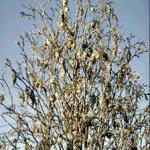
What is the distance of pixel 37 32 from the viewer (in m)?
7.20

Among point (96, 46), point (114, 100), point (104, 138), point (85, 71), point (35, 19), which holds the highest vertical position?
point (35, 19)

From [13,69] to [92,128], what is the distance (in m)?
1.72

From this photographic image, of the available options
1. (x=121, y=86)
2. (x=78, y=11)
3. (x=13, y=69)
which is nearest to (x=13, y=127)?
(x=13, y=69)

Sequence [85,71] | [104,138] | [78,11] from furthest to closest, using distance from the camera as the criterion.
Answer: [78,11] → [85,71] → [104,138]

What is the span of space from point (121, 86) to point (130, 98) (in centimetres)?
25

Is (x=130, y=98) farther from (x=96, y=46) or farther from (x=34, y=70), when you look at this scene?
(x=34, y=70)

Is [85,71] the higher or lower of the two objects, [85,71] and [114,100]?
the higher

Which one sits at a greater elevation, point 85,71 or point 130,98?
point 85,71

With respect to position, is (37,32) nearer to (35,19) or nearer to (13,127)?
(35,19)

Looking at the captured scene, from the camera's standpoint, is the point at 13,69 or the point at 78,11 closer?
the point at 13,69

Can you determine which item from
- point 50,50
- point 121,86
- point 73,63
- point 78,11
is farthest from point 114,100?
point 78,11

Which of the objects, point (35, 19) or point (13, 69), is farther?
point (35, 19)

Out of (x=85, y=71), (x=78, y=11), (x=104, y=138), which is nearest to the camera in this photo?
(x=104, y=138)

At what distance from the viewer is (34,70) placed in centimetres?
664
